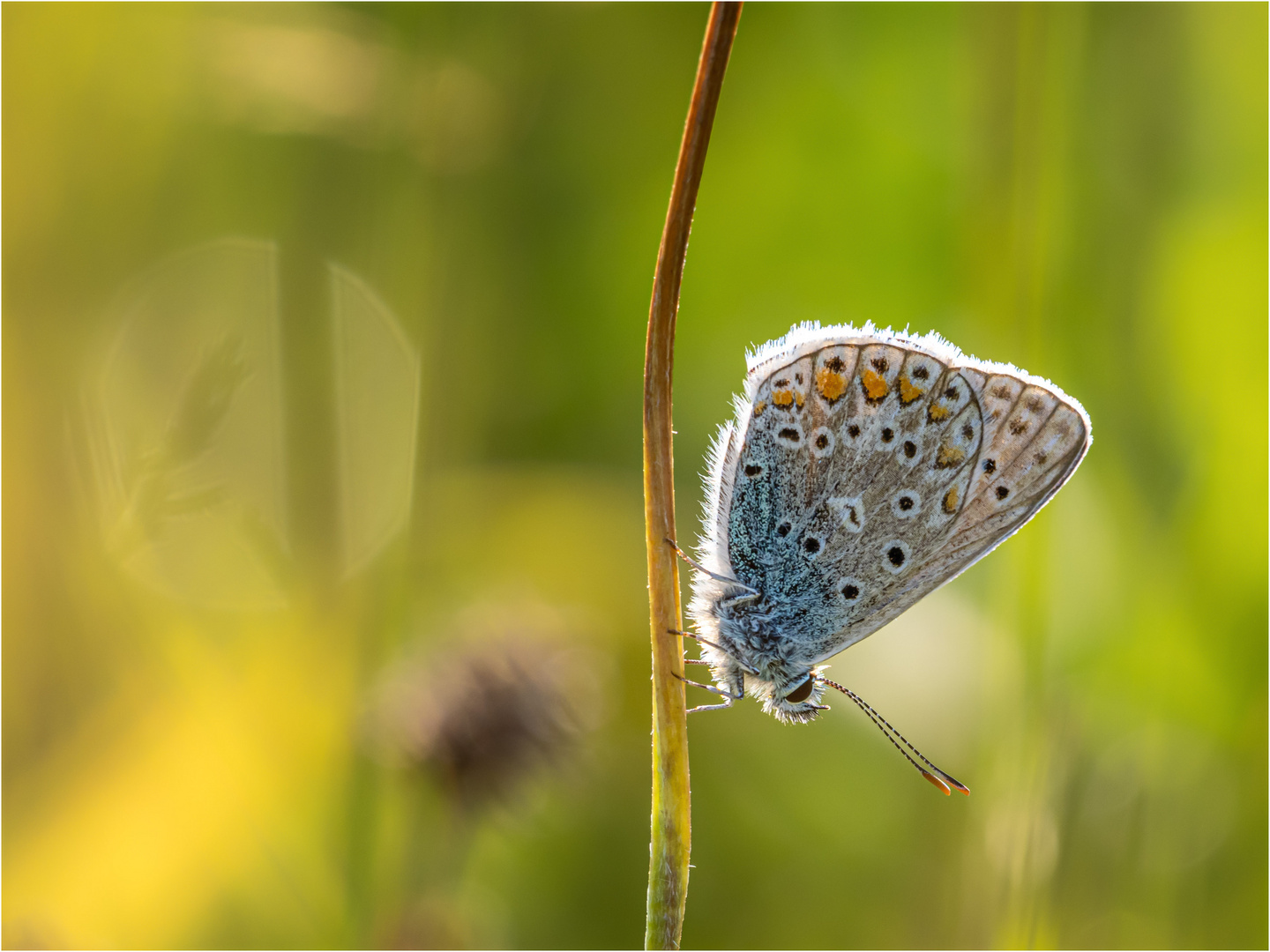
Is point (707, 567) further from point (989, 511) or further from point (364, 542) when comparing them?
point (364, 542)

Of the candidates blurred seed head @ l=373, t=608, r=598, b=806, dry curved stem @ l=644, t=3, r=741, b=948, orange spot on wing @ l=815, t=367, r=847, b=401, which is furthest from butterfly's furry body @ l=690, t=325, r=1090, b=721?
dry curved stem @ l=644, t=3, r=741, b=948

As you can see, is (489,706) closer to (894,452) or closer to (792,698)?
(792,698)

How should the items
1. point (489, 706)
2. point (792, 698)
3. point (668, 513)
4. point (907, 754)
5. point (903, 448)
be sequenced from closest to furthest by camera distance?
point (668, 513)
point (903, 448)
point (792, 698)
point (489, 706)
point (907, 754)

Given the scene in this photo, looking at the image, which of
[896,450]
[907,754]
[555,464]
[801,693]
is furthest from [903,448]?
[555,464]

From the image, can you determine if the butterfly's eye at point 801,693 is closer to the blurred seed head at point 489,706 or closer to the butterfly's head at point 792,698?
the butterfly's head at point 792,698

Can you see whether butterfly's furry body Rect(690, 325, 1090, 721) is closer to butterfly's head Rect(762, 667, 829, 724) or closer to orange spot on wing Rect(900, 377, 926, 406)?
orange spot on wing Rect(900, 377, 926, 406)

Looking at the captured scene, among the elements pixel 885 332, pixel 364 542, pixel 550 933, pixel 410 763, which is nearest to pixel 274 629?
pixel 364 542
